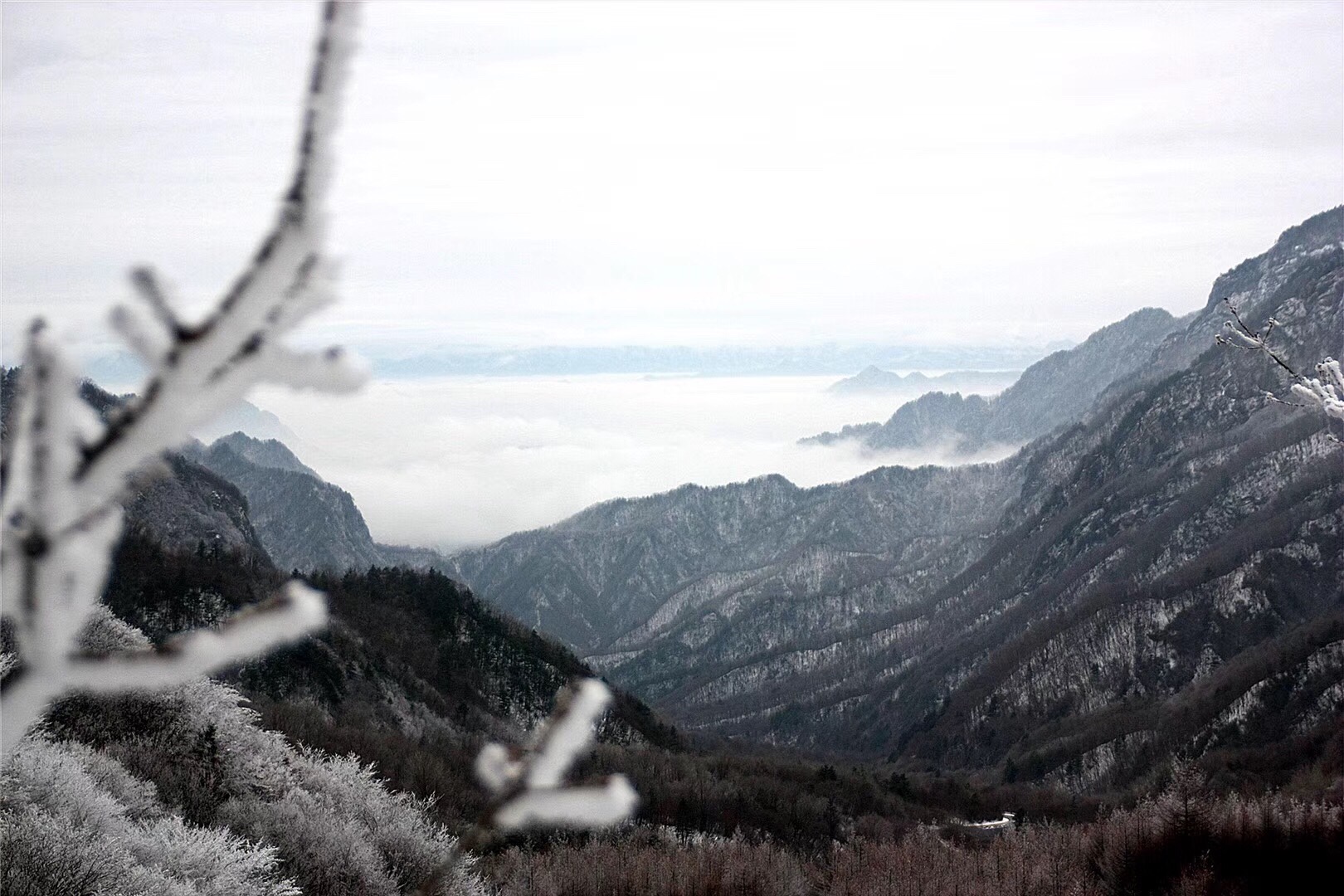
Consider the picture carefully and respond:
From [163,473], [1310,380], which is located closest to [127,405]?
[163,473]

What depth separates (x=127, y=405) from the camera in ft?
6.15

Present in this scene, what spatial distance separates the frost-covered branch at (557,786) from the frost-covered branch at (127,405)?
3.83 ft

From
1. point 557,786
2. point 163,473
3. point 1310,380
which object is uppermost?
point 163,473

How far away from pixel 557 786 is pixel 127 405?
6.36ft

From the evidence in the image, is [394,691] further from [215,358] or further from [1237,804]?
[215,358]

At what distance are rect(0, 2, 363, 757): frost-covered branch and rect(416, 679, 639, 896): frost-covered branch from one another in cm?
117

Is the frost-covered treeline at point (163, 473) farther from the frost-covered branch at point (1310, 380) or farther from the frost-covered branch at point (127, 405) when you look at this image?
the frost-covered branch at point (1310, 380)

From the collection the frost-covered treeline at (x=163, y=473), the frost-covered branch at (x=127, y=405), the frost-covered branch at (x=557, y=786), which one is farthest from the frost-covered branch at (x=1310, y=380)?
the frost-covered branch at (x=127, y=405)

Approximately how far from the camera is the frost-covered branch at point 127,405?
192 centimetres

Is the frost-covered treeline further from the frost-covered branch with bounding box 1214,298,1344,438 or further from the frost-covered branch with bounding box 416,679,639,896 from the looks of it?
the frost-covered branch with bounding box 1214,298,1344,438

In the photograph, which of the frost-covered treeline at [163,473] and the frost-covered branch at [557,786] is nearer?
the frost-covered treeline at [163,473]

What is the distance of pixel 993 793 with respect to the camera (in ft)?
622

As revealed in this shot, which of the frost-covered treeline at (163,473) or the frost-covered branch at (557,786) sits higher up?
the frost-covered treeline at (163,473)

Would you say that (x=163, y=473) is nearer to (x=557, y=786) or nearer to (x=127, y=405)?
(x=127, y=405)
